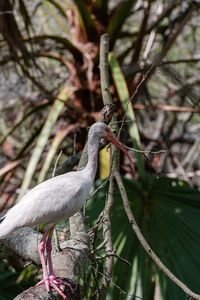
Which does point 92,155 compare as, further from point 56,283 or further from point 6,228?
point 56,283

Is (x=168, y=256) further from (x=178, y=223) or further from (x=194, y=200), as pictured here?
(x=194, y=200)

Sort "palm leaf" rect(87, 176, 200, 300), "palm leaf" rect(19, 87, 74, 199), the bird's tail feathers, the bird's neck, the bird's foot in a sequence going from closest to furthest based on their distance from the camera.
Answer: the bird's foot → the bird's tail feathers → the bird's neck → "palm leaf" rect(87, 176, 200, 300) → "palm leaf" rect(19, 87, 74, 199)

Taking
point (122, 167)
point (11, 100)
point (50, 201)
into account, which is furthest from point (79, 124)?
point (11, 100)

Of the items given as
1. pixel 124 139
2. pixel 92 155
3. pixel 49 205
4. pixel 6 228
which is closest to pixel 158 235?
pixel 124 139

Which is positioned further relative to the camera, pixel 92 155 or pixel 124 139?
pixel 124 139

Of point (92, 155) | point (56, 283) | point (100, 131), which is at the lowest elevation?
point (56, 283)

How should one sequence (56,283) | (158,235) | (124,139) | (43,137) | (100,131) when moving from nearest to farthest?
(56,283), (100,131), (158,235), (124,139), (43,137)

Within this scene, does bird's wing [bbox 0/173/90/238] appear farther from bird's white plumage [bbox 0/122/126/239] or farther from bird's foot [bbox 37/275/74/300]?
bird's foot [bbox 37/275/74/300]

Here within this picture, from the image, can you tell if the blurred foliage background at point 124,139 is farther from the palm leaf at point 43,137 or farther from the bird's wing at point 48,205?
the bird's wing at point 48,205

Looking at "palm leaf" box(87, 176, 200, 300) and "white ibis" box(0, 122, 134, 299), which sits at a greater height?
"white ibis" box(0, 122, 134, 299)

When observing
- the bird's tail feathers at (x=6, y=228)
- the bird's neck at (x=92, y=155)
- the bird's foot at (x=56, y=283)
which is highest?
the bird's neck at (x=92, y=155)

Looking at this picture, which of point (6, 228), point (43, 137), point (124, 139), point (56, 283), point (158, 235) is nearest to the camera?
point (56, 283)

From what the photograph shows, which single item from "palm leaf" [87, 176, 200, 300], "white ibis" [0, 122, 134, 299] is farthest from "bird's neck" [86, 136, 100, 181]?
"palm leaf" [87, 176, 200, 300]

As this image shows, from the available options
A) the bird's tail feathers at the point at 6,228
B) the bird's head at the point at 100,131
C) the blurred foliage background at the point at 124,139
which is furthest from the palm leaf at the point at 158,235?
the bird's tail feathers at the point at 6,228
